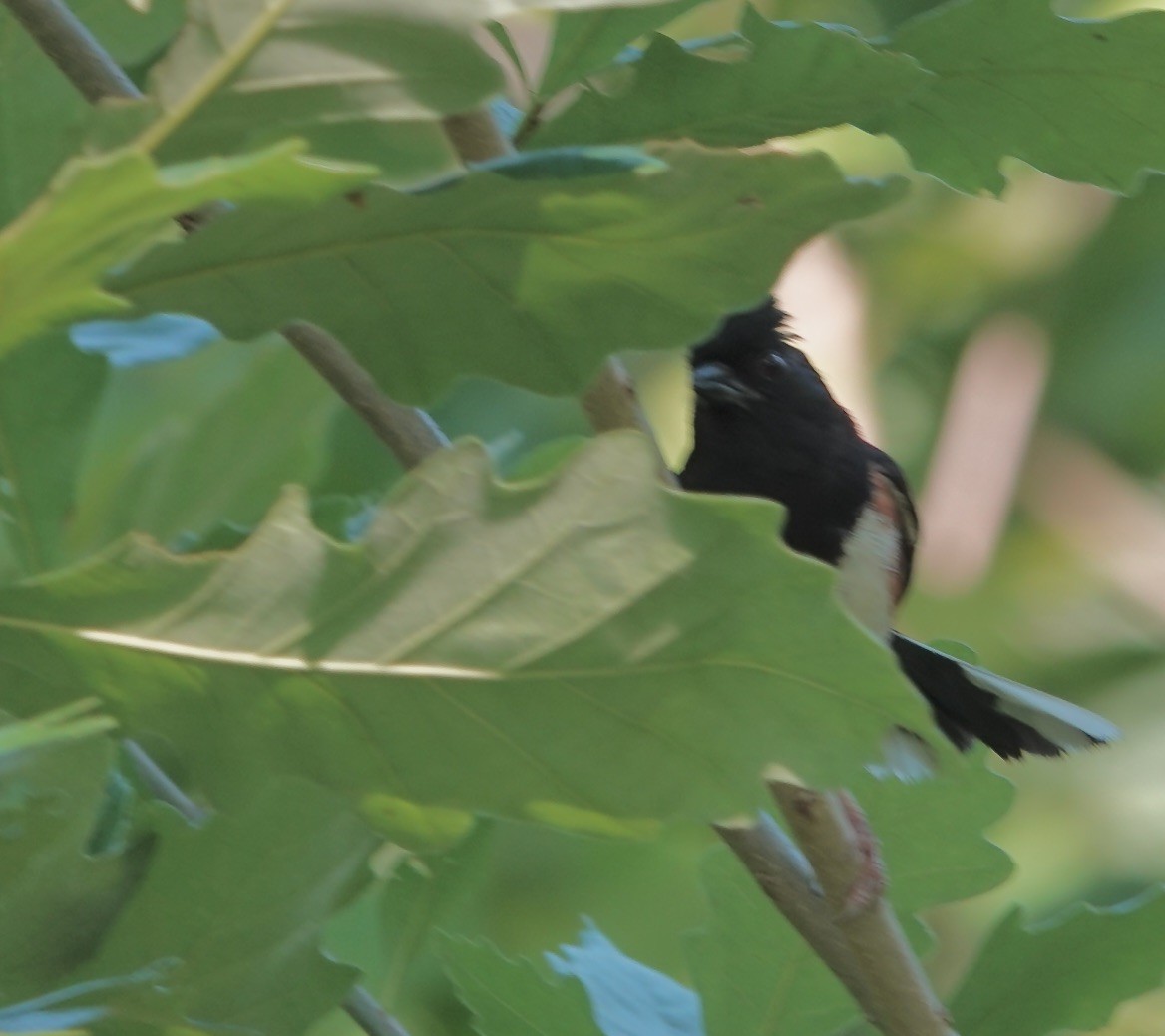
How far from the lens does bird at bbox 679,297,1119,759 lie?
174 centimetres

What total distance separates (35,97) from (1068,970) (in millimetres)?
786

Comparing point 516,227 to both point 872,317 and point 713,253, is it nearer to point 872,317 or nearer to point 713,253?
point 713,253

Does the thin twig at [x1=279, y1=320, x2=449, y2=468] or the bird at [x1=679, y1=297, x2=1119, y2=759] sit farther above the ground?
the thin twig at [x1=279, y1=320, x2=449, y2=468]

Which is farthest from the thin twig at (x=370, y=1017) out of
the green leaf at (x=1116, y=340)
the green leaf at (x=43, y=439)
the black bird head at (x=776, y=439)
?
the green leaf at (x=1116, y=340)

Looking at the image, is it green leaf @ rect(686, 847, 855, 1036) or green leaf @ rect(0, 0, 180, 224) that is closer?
green leaf @ rect(0, 0, 180, 224)

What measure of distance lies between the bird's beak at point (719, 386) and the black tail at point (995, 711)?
→ 33 cm

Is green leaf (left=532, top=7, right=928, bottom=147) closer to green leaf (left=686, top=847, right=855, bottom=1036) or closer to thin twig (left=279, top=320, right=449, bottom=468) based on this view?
thin twig (left=279, top=320, right=449, bottom=468)

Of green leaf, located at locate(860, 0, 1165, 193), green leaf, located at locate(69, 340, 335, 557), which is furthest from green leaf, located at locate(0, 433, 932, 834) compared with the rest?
green leaf, located at locate(69, 340, 335, 557)

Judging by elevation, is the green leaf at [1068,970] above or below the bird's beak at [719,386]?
above

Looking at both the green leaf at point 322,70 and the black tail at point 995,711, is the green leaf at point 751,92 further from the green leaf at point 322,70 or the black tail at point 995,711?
the black tail at point 995,711

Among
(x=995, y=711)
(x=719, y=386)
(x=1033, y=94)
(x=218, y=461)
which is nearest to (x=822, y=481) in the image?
(x=719, y=386)

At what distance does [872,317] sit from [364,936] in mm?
3221

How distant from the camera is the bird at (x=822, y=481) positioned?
68.4 inches

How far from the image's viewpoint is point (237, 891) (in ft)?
2.27
